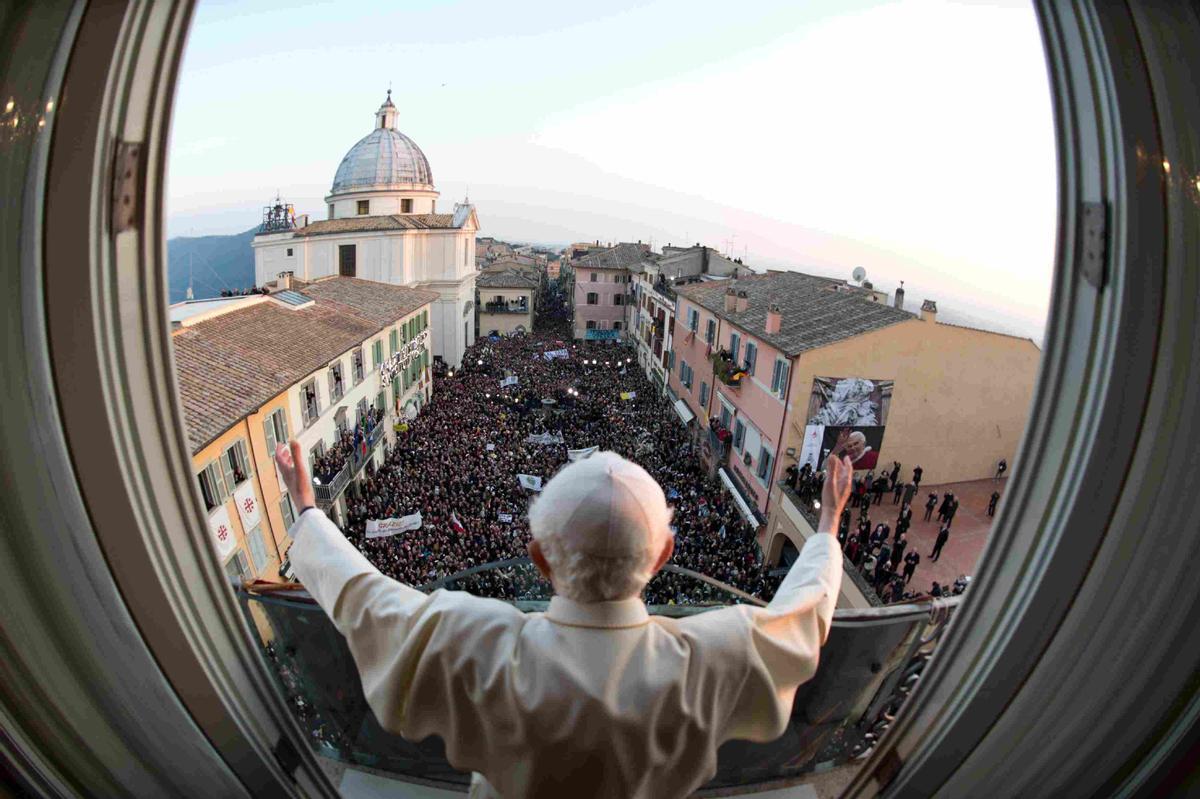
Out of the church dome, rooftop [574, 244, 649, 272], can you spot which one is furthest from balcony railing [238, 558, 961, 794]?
the church dome

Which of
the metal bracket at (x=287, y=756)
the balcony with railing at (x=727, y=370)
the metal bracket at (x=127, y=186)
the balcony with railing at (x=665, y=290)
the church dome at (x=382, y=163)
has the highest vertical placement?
the church dome at (x=382, y=163)

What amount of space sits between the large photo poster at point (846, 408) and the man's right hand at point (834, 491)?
39.4 ft

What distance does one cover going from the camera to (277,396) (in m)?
11.5

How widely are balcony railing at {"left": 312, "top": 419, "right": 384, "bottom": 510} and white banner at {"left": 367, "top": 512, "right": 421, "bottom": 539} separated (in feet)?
4.02

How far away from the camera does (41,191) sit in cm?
115

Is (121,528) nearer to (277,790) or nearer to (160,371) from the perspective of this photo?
(160,371)

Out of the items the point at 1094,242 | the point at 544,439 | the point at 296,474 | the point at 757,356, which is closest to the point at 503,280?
the point at 544,439

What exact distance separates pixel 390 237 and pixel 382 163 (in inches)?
332

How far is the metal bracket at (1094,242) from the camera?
1.25 meters

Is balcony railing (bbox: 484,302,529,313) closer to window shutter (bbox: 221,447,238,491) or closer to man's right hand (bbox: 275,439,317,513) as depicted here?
window shutter (bbox: 221,447,238,491)

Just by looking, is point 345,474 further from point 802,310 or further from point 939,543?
point 939,543

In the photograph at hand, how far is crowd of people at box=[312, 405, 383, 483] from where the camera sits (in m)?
13.9

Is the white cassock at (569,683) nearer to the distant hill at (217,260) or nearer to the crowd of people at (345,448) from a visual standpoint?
the crowd of people at (345,448)

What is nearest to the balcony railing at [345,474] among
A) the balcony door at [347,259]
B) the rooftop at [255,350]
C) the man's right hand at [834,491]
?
the rooftop at [255,350]
